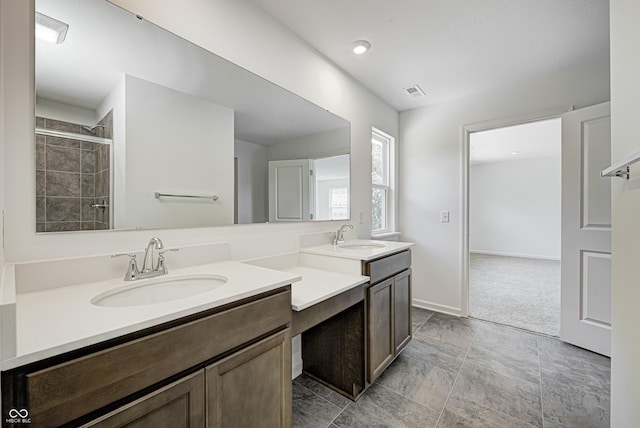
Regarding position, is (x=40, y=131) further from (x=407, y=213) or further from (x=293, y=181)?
(x=407, y=213)

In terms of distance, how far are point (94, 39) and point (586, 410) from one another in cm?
300

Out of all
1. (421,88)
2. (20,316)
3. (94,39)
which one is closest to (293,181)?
(94,39)

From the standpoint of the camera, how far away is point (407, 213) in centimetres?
319

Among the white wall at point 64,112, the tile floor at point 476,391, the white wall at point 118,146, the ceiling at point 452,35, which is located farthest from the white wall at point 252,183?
the tile floor at point 476,391

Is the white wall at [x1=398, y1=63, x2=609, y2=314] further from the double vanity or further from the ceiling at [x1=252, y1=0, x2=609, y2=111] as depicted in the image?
the double vanity

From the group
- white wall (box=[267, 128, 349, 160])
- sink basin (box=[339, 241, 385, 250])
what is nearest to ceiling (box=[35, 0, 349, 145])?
white wall (box=[267, 128, 349, 160])

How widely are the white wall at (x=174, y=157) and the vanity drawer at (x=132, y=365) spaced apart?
0.62m

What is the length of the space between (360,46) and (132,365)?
7.30 ft

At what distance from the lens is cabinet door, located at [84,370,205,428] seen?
63cm

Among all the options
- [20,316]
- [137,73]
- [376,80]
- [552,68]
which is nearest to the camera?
[20,316]

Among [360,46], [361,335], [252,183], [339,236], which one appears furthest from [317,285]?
[360,46]

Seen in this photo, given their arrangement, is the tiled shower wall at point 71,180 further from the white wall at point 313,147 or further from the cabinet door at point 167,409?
the white wall at point 313,147

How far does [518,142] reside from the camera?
473 centimetres

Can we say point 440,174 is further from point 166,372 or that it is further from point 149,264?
point 166,372
